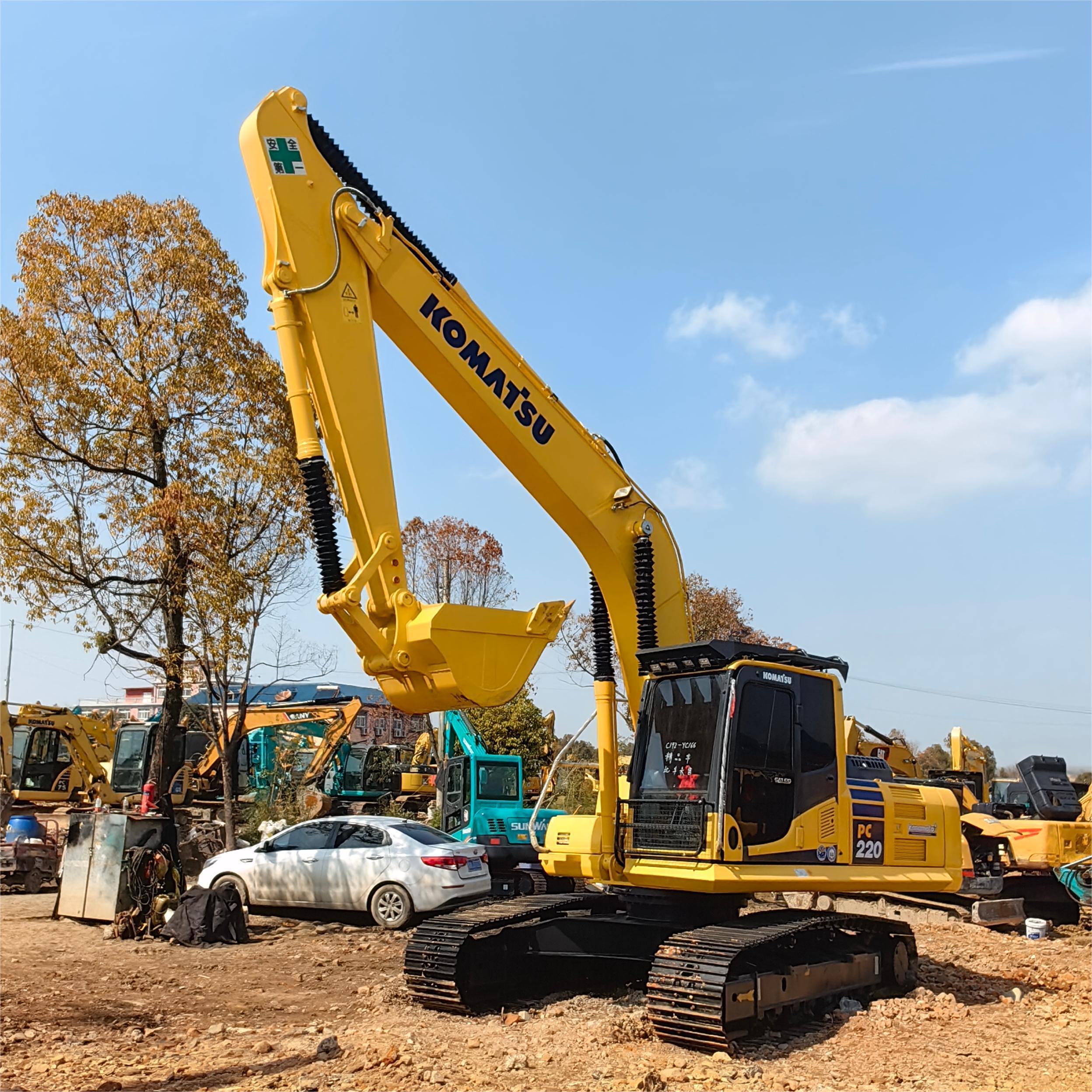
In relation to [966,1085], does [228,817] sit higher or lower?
higher

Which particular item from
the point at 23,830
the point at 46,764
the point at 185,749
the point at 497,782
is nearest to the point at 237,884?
the point at 497,782

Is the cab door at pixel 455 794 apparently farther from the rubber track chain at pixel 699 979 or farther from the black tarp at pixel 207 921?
the rubber track chain at pixel 699 979

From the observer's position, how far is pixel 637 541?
10.0 meters

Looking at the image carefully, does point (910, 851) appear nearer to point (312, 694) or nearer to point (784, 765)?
point (784, 765)

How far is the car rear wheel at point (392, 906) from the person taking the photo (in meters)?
13.6

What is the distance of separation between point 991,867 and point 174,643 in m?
12.3

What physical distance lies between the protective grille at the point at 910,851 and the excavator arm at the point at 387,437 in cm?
253

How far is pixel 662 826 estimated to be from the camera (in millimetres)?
8523

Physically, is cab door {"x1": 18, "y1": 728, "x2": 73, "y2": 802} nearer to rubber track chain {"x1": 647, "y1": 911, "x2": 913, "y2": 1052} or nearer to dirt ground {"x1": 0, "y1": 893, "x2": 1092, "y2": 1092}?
dirt ground {"x1": 0, "y1": 893, "x2": 1092, "y2": 1092}

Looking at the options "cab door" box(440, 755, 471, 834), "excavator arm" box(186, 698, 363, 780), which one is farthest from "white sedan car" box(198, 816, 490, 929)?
"excavator arm" box(186, 698, 363, 780)

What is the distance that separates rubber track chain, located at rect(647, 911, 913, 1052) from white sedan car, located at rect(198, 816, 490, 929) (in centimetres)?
582

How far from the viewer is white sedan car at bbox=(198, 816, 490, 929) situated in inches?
538

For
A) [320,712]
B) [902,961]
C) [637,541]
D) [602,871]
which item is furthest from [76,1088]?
[320,712]

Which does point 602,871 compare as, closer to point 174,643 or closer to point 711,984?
point 711,984
